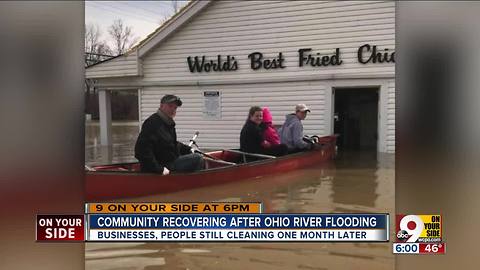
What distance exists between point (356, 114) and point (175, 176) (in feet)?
33.5

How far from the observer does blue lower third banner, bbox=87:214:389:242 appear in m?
2.12

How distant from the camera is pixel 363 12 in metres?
10.7

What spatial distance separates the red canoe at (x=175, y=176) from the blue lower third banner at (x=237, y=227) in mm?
1649

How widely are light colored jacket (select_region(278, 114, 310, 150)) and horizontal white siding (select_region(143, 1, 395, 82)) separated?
11.4ft

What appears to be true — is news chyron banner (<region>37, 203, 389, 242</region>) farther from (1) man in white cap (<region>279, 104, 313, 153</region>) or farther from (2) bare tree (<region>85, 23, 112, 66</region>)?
(1) man in white cap (<region>279, 104, 313, 153</region>)

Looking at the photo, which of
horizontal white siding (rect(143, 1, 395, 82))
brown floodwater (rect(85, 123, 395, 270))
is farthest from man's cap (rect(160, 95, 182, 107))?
horizontal white siding (rect(143, 1, 395, 82))

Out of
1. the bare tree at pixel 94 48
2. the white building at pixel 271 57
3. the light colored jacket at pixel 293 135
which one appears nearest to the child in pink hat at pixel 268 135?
the light colored jacket at pixel 293 135

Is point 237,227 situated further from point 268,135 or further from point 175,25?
point 175,25

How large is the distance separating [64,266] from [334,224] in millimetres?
1322

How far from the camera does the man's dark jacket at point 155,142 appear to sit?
4.85 m

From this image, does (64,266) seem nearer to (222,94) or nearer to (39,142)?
(39,142)

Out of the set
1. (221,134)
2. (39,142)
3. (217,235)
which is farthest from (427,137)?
(221,134)

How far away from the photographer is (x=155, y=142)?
493 centimetres

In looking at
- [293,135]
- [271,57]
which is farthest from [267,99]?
[293,135]
